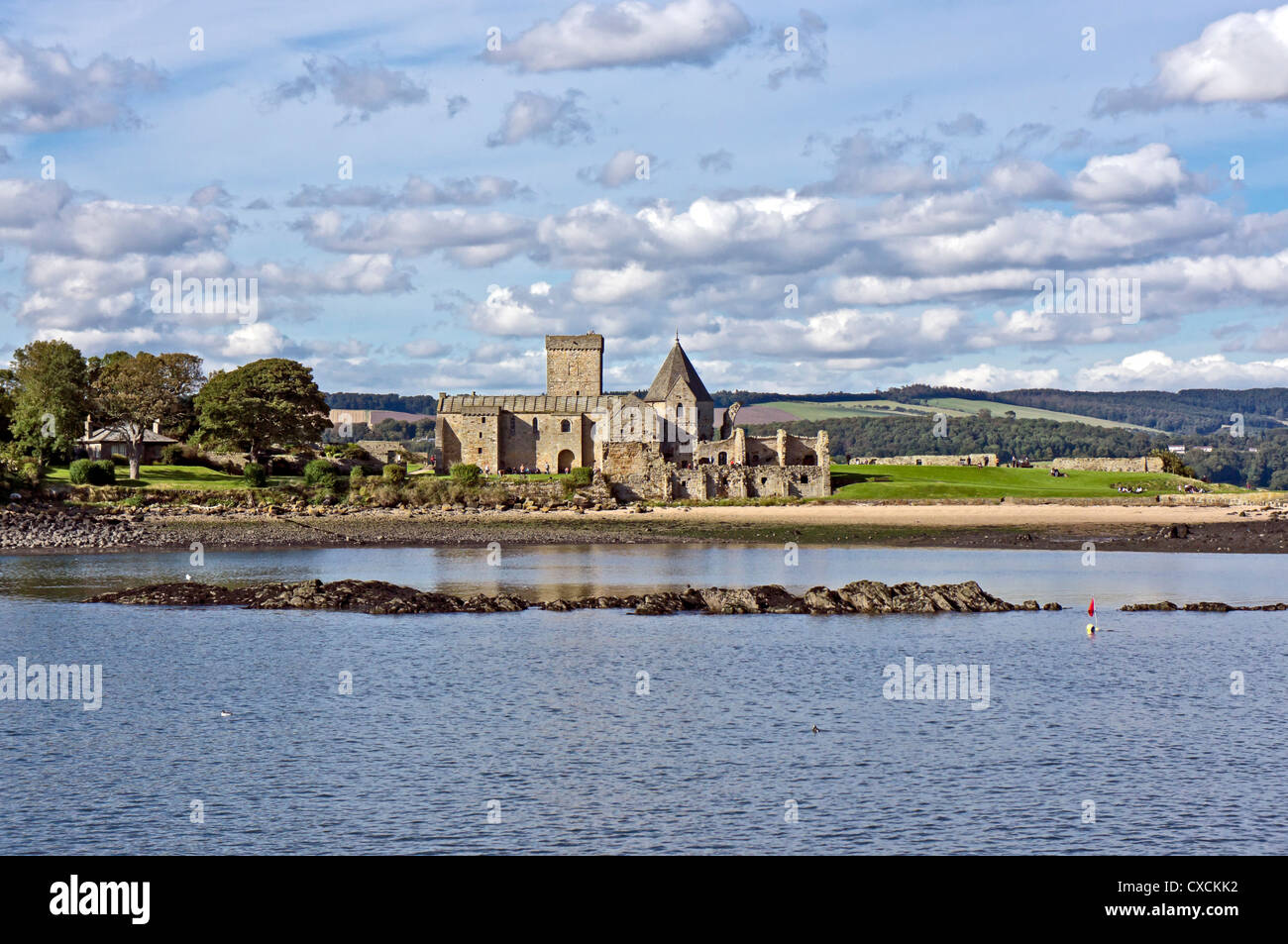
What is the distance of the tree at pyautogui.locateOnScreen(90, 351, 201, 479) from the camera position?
236 ft

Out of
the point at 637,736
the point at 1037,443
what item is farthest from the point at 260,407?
the point at 1037,443

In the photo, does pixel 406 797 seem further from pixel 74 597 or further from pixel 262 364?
pixel 262 364

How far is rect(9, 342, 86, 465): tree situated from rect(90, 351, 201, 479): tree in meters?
2.06

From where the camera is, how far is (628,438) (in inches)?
3236

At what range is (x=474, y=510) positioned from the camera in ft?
220

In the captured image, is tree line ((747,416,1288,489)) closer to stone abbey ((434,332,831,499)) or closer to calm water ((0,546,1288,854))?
stone abbey ((434,332,831,499))

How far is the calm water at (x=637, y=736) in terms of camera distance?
14359mm

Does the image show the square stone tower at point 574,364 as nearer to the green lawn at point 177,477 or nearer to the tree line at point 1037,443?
the green lawn at point 177,477

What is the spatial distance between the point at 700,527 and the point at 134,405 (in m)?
35.3

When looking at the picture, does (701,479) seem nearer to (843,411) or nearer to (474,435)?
(474,435)

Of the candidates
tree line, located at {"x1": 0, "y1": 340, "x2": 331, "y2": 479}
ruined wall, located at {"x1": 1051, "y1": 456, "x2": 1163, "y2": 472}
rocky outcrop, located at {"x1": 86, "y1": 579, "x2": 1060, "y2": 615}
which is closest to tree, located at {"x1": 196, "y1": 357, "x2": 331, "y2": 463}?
tree line, located at {"x1": 0, "y1": 340, "x2": 331, "y2": 479}

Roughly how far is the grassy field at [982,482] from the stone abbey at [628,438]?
2678mm

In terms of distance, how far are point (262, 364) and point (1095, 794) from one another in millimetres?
69545
